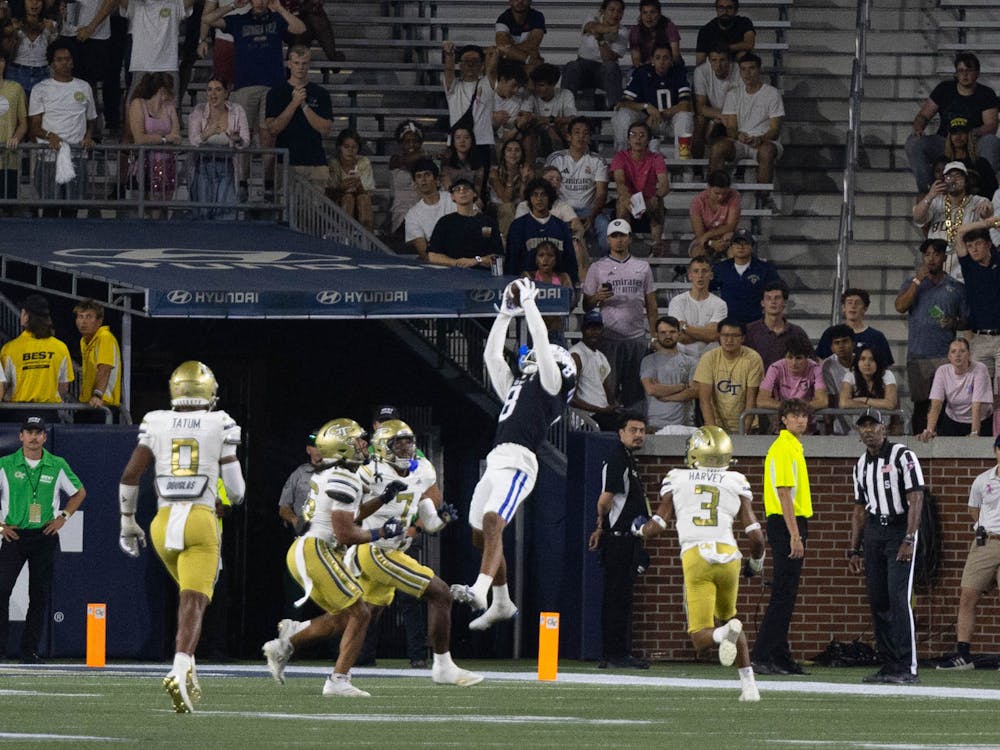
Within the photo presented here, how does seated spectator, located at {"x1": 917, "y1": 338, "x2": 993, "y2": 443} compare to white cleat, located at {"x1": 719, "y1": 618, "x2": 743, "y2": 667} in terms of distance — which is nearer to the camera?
white cleat, located at {"x1": 719, "y1": 618, "x2": 743, "y2": 667}

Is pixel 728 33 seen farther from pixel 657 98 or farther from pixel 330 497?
pixel 330 497

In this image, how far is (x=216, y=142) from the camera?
20688mm

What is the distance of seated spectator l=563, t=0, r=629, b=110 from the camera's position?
23094mm

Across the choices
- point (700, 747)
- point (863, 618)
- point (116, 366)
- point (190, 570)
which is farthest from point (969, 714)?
point (116, 366)

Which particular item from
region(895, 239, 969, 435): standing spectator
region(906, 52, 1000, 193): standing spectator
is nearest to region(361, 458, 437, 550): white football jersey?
region(895, 239, 969, 435): standing spectator

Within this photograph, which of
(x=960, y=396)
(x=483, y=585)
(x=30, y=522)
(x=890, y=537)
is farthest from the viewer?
(x=960, y=396)

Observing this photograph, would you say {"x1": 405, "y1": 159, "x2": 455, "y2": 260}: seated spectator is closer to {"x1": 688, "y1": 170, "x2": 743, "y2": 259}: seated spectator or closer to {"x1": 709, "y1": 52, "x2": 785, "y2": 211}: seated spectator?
{"x1": 688, "y1": 170, "x2": 743, "y2": 259}: seated spectator

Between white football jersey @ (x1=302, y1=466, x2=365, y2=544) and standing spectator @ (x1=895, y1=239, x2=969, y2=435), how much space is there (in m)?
7.45

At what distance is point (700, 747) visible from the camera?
379 inches

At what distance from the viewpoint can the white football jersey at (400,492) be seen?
14.0 m

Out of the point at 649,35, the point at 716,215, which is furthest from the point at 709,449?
the point at 649,35

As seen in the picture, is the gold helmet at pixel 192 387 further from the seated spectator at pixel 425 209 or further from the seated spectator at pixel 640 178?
the seated spectator at pixel 640 178

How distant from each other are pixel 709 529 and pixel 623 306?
6216mm

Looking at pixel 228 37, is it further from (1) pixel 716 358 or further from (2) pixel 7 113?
(1) pixel 716 358
